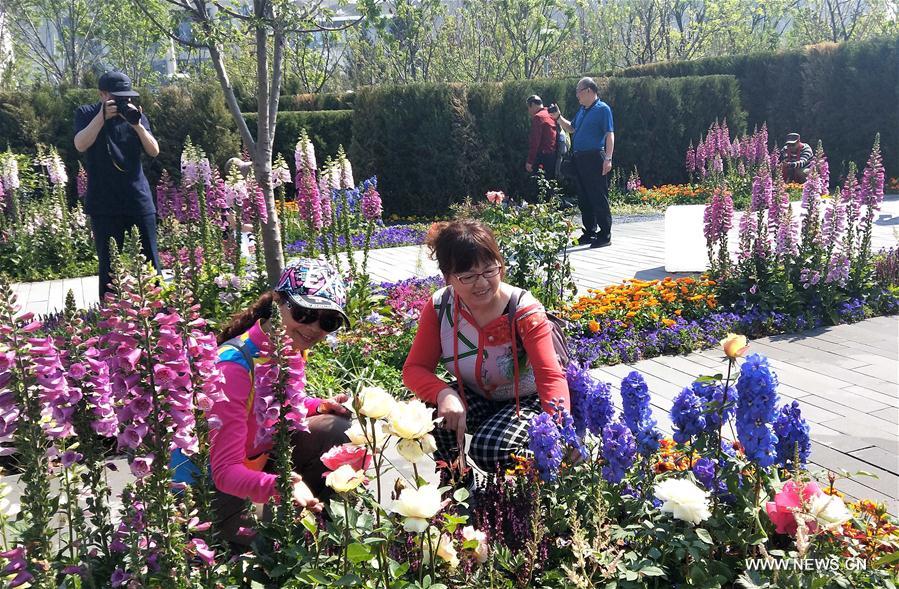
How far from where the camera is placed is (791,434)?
2.12 m

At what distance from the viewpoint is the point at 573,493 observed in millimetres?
2193

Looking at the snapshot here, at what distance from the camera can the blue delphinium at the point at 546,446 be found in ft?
7.12

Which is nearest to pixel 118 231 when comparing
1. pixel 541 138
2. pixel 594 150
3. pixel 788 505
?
pixel 788 505

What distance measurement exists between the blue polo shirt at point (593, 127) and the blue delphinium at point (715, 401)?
7561 millimetres

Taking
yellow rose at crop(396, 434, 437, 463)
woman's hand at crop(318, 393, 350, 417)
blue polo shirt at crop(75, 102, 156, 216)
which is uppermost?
blue polo shirt at crop(75, 102, 156, 216)

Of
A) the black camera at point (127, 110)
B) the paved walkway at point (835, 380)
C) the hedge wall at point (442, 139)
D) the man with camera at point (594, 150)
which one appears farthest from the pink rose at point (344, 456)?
the hedge wall at point (442, 139)

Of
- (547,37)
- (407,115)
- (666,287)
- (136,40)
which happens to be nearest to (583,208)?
(666,287)

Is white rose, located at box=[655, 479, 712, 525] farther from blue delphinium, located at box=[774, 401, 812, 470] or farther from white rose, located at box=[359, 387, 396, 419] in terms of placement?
white rose, located at box=[359, 387, 396, 419]

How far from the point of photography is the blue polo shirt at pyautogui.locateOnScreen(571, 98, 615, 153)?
9312 millimetres

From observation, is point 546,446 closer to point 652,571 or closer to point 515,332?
point 652,571

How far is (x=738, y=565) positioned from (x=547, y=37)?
22.6 metres

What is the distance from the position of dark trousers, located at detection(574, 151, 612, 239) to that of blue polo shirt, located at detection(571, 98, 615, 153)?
10 centimetres

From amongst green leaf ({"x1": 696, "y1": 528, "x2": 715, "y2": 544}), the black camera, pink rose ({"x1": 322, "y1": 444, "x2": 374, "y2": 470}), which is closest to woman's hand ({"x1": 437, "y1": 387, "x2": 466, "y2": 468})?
pink rose ({"x1": 322, "y1": 444, "x2": 374, "y2": 470})
